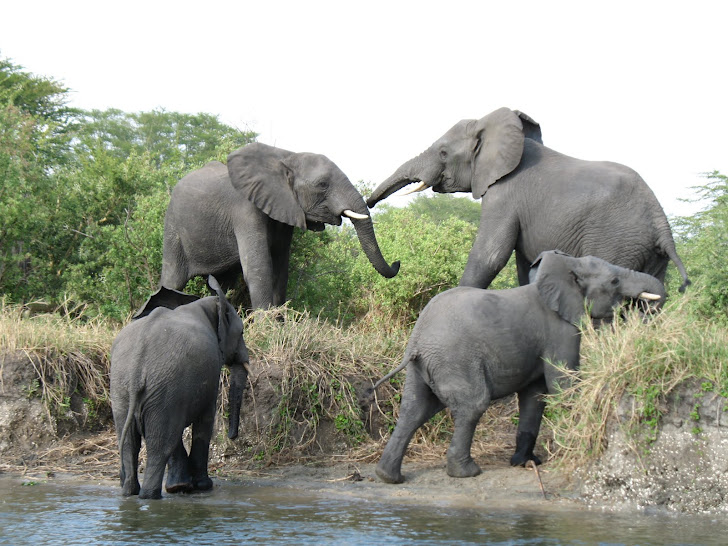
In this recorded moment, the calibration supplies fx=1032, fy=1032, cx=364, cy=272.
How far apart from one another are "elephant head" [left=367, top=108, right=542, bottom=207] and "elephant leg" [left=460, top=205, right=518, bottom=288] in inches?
15.4

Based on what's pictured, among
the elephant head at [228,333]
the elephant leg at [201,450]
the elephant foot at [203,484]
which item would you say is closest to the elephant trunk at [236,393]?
the elephant head at [228,333]

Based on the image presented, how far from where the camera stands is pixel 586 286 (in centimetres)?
814

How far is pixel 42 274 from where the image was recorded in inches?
550

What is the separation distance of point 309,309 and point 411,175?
247cm

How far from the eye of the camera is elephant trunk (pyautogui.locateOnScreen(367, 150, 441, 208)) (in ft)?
34.7

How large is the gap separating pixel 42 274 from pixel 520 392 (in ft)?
26.5

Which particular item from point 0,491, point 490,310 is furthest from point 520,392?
point 0,491

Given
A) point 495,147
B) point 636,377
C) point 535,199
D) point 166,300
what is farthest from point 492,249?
point 166,300

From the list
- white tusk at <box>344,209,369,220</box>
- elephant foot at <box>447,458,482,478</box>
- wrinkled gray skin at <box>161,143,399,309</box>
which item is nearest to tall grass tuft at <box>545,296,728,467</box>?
elephant foot at <box>447,458,482,478</box>

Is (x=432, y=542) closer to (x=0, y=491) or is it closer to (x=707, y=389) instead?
(x=707, y=389)

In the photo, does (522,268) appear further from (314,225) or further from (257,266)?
(257,266)

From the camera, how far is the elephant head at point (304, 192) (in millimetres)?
10945

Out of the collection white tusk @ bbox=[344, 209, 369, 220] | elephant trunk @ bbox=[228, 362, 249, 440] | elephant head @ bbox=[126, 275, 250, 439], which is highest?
white tusk @ bbox=[344, 209, 369, 220]

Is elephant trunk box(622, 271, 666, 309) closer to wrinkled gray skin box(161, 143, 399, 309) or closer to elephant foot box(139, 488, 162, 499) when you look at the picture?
wrinkled gray skin box(161, 143, 399, 309)
